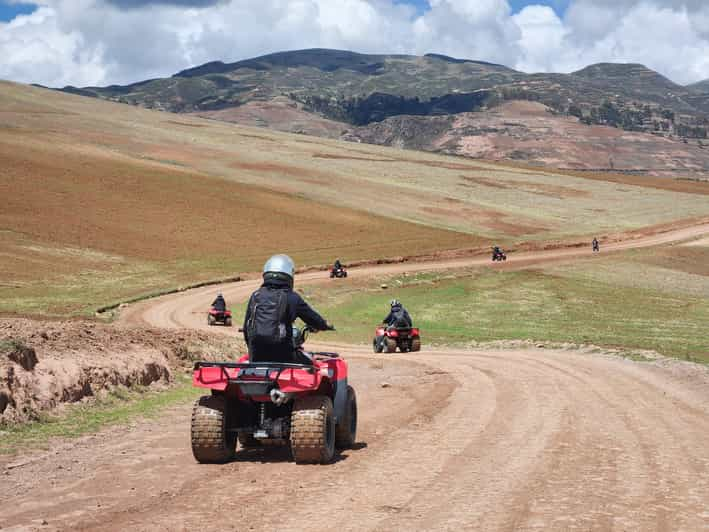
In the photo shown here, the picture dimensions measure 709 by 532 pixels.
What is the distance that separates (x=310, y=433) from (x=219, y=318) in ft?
91.1

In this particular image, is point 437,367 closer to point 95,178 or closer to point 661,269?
point 661,269

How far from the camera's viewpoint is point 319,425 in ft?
31.7

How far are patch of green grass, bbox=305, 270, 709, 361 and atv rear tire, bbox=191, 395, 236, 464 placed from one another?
17.4m

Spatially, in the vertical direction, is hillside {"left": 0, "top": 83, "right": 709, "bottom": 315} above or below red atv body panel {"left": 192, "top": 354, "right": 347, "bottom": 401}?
above

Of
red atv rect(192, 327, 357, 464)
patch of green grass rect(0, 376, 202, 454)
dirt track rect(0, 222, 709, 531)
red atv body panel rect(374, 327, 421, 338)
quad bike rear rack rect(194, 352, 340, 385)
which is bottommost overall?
red atv body panel rect(374, 327, 421, 338)

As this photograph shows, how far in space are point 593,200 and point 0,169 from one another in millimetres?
76186

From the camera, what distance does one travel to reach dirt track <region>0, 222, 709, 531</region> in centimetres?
743

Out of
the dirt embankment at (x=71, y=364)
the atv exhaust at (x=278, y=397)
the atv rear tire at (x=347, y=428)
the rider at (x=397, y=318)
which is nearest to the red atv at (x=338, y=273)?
the rider at (x=397, y=318)

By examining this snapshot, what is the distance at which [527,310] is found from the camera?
136 feet

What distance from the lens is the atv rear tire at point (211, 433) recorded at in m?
9.80

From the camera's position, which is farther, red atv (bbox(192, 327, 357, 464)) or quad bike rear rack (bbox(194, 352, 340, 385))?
quad bike rear rack (bbox(194, 352, 340, 385))

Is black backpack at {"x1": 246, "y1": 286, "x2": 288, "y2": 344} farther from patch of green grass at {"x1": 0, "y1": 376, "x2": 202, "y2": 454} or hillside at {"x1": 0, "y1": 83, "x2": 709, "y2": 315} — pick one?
hillside at {"x1": 0, "y1": 83, "x2": 709, "y2": 315}

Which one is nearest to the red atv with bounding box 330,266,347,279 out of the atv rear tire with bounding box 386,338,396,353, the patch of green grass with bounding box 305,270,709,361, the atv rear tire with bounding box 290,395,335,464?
the patch of green grass with bounding box 305,270,709,361

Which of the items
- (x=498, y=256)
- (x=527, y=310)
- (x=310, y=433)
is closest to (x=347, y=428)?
(x=310, y=433)
